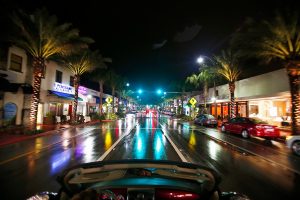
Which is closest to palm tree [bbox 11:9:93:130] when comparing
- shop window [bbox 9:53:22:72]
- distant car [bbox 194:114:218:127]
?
shop window [bbox 9:53:22:72]

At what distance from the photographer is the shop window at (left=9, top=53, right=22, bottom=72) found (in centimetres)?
2234

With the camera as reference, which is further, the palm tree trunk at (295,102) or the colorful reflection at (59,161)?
the palm tree trunk at (295,102)

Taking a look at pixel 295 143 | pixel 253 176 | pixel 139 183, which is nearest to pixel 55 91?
pixel 295 143

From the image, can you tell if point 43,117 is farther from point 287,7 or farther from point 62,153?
point 287,7

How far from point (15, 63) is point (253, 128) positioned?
21880 mm

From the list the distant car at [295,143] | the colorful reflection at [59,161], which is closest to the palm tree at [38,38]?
the colorful reflection at [59,161]

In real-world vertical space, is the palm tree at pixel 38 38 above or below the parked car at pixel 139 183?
above

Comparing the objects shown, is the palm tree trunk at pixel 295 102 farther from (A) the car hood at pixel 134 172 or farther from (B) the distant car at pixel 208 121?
(A) the car hood at pixel 134 172

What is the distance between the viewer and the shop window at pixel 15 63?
2234 centimetres

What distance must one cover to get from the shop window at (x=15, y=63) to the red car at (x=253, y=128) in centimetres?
2087

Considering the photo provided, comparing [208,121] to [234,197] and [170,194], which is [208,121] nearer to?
[234,197]

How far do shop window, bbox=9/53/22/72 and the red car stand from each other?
20869 mm

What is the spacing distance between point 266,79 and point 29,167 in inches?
1068

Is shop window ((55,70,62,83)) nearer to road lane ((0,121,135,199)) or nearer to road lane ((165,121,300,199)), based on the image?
road lane ((0,121,135,199))
